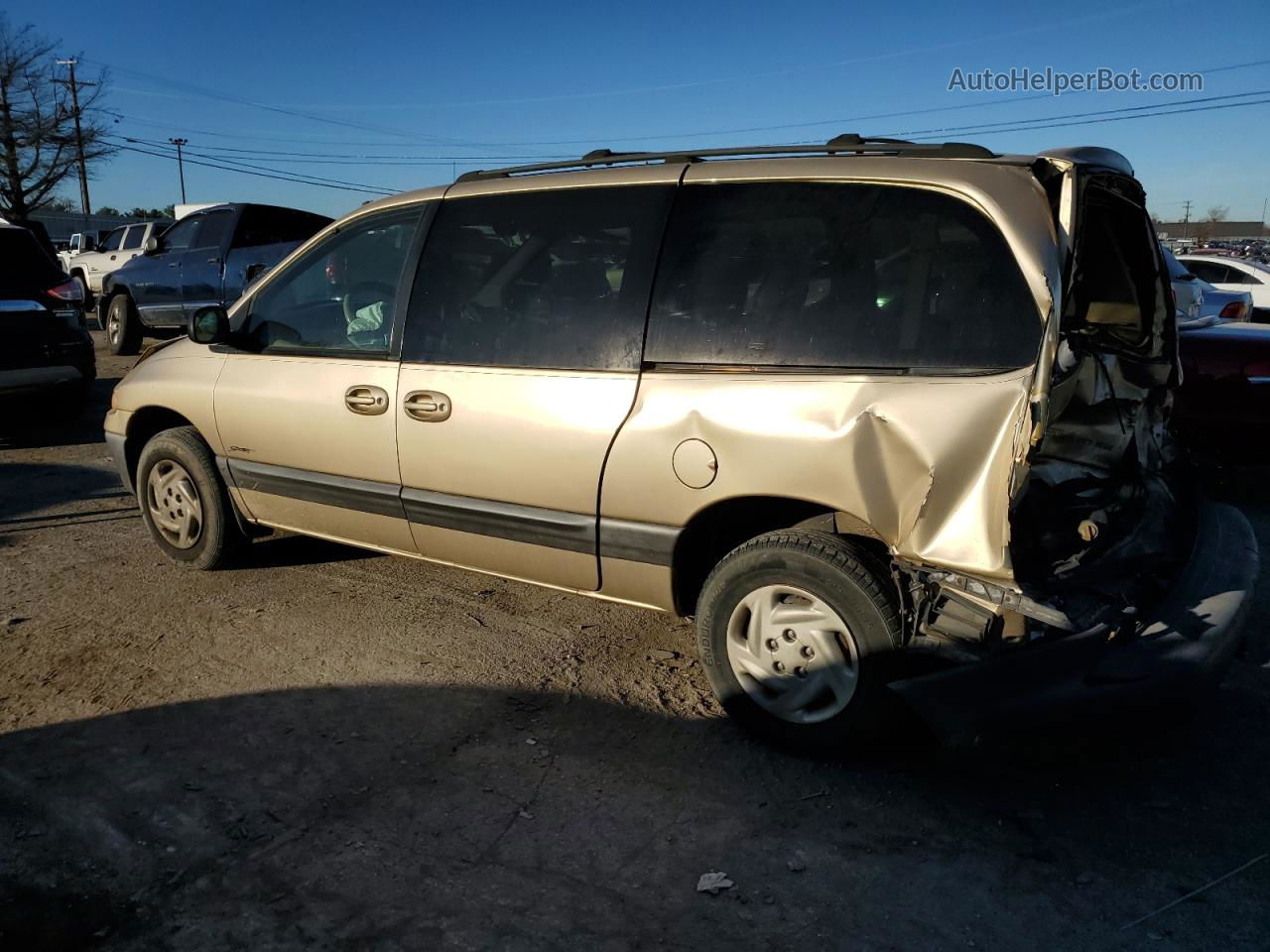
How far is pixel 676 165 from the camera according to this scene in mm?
3561

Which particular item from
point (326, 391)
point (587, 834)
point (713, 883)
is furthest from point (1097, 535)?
point (326, 391)

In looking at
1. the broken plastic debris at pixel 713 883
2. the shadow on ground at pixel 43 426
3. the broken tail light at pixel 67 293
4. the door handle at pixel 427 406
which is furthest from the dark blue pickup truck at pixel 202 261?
the broken plastic debris at pixel 713 883

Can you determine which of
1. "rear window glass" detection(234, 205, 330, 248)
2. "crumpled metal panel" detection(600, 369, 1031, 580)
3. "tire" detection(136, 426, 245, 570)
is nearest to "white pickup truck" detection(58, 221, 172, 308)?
"rear window glass" detection(234, 205, 330, 248)

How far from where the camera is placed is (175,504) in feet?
16.5

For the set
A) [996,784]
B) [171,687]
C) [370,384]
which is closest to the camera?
[996,784]

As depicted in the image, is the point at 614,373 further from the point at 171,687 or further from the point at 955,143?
the point at 171,687

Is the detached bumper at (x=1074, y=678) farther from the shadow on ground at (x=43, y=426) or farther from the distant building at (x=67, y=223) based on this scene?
the distant building at (x=67, y=223)

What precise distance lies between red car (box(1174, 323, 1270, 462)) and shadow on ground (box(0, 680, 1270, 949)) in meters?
2.92

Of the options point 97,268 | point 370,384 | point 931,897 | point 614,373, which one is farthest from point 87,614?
point 97,268

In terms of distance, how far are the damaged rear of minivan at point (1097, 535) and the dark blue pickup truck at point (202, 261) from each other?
33.9 feet

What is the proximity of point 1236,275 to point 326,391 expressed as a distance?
17.7m

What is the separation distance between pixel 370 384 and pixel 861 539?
217cm

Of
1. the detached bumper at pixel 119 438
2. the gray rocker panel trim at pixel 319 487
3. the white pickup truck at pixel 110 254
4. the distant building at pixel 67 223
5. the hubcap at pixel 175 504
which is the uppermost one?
the distant building at pixel 67 223

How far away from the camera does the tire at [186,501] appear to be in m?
4.83
